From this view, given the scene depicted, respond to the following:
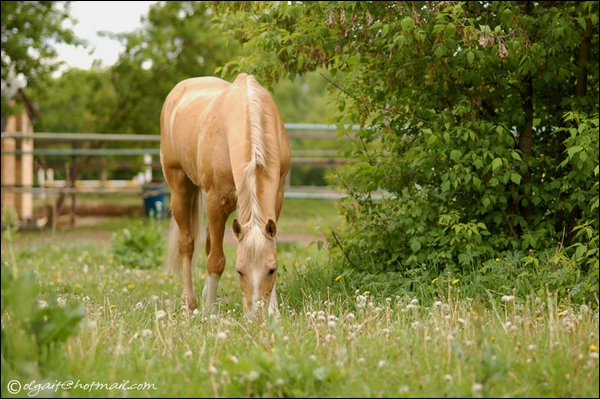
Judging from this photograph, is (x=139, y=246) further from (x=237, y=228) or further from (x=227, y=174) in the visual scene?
(x=237, y=228)

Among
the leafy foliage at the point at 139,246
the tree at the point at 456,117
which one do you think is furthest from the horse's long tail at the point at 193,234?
the leafy foliage at the point at 139,246

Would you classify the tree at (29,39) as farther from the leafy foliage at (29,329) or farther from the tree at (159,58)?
A: the leafy foliage at (29,329)

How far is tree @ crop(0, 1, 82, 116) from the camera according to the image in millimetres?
13352

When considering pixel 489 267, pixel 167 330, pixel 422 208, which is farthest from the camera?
pixel 422 208

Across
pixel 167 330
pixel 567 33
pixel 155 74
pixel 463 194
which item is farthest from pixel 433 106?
pixel 155 74

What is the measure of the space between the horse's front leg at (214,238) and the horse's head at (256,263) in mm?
1071

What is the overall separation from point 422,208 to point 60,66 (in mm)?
10058

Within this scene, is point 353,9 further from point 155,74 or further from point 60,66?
point 155,74

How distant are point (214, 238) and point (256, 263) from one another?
4.46 feet

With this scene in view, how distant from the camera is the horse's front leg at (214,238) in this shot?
5.66 m

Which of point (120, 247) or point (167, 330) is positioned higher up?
point (167, 330)

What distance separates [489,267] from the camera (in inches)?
205

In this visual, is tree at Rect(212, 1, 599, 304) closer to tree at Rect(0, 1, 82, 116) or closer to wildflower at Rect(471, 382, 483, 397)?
wildflower at Rect(471, 382, 483, 397)

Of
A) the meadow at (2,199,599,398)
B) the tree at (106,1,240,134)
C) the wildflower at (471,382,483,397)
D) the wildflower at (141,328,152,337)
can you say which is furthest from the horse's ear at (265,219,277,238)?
the tree at (106,1,240,134)
